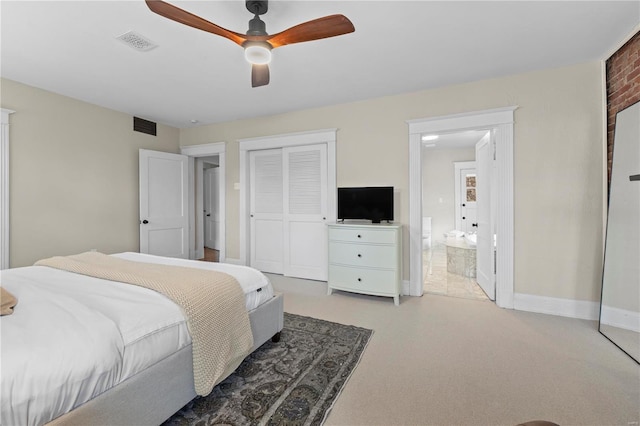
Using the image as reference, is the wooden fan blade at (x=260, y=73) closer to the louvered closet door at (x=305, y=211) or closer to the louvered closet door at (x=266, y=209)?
the louvered closet door at (x=305, y=211)

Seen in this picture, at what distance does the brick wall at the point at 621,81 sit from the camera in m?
2.29

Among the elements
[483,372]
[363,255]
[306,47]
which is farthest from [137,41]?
[483,372]

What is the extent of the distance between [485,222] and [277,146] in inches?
122

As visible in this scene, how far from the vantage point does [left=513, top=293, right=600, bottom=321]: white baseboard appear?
9.05ft

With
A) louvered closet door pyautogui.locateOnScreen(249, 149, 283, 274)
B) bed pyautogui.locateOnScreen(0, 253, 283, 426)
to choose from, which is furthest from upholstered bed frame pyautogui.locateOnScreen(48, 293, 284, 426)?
louvered closet door pyautogui.locateOnScreen(249, 149, 283, 274)

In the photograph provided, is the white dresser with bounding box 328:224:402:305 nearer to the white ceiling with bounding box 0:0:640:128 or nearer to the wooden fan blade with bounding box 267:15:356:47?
the white ceiling with bounding box 0:0:640:128

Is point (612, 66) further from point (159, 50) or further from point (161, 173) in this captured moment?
point (161, 173)

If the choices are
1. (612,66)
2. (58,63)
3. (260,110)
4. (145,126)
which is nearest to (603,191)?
(612,66)

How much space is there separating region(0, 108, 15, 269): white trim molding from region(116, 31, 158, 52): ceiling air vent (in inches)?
75.9

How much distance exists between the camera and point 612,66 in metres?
2.60

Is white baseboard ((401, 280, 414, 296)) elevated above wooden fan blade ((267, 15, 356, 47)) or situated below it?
below

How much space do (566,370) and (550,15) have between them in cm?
256

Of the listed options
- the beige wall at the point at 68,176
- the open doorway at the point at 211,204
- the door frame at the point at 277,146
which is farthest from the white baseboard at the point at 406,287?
the open doorway at the point at 211,204

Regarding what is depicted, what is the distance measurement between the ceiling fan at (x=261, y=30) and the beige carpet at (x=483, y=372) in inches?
87.2
